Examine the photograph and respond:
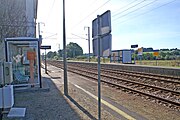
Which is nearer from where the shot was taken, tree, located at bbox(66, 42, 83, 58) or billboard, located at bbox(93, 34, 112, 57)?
billboard, located at bbox(93, 34, 112, 57)

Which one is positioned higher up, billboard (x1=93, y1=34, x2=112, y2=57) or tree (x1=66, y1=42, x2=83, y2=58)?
tree (x1=66, y1=42, x2=83, y2=58)

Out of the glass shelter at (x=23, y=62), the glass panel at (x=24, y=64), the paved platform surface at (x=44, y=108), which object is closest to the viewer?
the paved platform surface at (x=44, y=108)

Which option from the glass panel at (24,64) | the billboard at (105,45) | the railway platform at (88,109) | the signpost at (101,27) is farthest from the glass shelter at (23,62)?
the billboard at (105,45)

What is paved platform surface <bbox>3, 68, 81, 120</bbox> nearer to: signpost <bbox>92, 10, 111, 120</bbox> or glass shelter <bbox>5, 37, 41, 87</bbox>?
glass shelter <bbox>5, 37, 41, 87</bbox>

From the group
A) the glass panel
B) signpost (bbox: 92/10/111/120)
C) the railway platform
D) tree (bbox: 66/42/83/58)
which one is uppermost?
tree (bbox: 66/42/83/58)

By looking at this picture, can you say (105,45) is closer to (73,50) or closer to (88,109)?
(88,109)

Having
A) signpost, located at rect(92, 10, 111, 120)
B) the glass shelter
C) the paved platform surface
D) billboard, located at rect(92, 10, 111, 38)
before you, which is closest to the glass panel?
the glass shelter

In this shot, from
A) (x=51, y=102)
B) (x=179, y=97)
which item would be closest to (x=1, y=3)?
(x=51, y=102)

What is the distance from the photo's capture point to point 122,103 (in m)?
8.59

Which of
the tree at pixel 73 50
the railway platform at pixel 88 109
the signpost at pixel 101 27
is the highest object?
the tree at pixel 73 50

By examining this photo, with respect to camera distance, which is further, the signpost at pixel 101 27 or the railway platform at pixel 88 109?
the railway platform at pixel 88 109

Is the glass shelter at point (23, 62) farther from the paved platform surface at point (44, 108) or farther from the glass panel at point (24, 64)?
the paved platform surface at point (44, 108)

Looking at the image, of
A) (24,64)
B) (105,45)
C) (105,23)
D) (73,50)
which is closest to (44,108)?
(105,45)

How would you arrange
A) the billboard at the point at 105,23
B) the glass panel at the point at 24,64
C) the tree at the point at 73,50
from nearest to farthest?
the billboard at the point at 105,23 → the glass panel at the point at 24,64 → the tree at the point at 73,50
